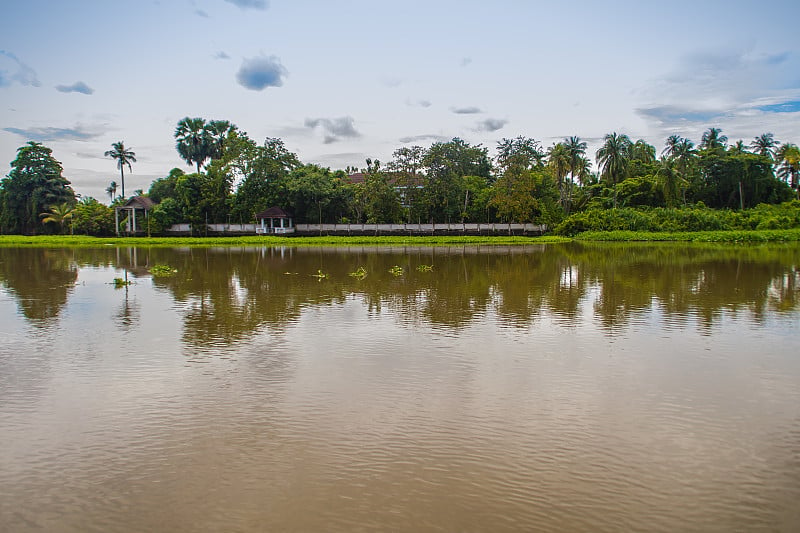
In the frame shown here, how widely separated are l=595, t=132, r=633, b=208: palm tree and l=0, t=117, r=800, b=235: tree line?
116 millimetres

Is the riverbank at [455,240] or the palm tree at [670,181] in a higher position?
the palm tree at [670,181]

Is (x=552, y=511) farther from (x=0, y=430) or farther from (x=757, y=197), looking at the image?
(x=757, y=197)

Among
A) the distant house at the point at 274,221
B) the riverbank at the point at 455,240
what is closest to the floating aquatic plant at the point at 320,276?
the riverbank at the point at 455,240

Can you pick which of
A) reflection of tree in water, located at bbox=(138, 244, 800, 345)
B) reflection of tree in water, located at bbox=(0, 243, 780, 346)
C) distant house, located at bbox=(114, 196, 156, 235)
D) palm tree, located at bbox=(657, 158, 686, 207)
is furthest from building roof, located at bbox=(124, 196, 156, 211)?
palm tree, located at bbox=(657, 158, 686, 207)

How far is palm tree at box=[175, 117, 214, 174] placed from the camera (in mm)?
61938

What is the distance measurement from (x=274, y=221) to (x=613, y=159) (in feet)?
118

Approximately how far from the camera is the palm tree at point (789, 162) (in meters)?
57.6

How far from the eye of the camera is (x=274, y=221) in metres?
54.3

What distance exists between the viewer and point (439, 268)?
2352 centimetres

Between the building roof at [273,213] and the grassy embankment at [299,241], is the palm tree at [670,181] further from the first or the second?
the building roof at [273,213]

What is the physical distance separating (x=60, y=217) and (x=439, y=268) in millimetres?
Result: 51516

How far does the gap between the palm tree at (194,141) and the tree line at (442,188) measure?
560 centimetres

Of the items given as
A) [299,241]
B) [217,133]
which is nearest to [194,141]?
[217,133]

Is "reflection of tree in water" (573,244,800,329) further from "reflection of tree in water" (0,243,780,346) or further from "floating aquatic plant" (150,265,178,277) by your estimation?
"floating aquatic plant" (150,265,178,277)
